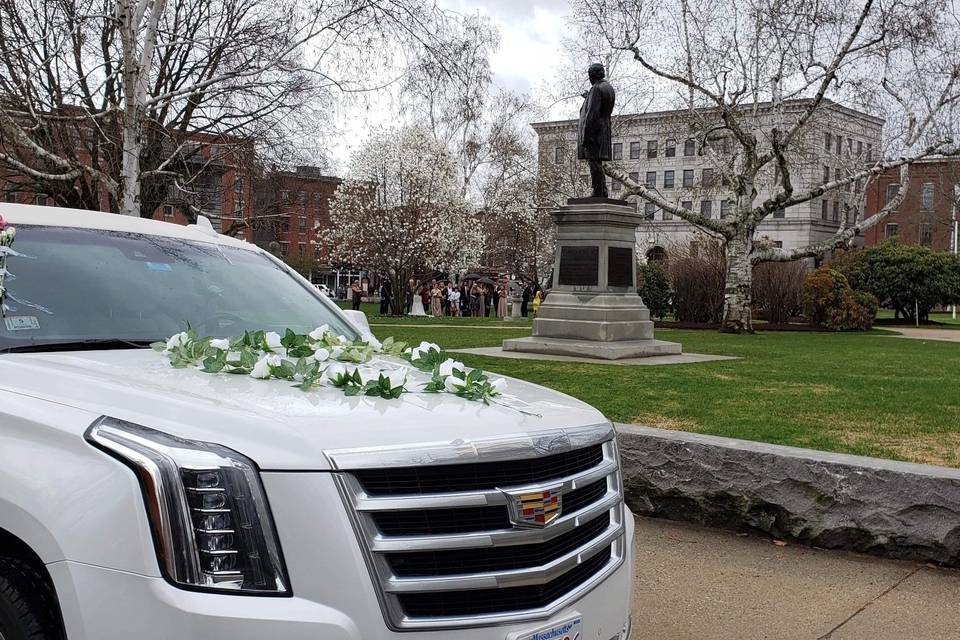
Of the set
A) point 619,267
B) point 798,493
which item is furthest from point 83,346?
point 619,267

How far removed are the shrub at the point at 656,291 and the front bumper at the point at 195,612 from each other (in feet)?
100

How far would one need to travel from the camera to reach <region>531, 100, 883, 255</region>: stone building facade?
28.1 meters

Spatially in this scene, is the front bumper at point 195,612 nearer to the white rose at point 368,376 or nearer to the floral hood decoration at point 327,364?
the floral hood decoration at point 327,364

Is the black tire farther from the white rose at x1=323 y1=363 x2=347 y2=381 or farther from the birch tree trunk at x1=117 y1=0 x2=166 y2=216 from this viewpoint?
the birch tree trunk at x1=117 y1=0 x2=166 y2=216

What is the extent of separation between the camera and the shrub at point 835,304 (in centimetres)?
2975

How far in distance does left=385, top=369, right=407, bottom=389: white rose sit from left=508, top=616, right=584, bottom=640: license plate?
84cm

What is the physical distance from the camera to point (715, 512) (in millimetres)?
5633

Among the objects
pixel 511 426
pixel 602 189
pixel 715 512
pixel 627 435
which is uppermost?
pixel 602 189

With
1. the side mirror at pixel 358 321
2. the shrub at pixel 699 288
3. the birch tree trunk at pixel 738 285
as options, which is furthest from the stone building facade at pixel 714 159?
the side mirror at pixel 358 321

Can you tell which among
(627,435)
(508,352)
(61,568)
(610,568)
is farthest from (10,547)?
(508,352)

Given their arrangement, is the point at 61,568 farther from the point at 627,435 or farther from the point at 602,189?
the point at 602,189

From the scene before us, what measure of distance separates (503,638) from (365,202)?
48.3 m

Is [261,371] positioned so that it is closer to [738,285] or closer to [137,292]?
[137,292]

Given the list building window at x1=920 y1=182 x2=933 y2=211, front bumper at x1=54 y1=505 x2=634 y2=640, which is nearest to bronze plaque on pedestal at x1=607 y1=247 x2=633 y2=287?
front bumper at x1=54 y1=505 x2=634 y2=640
